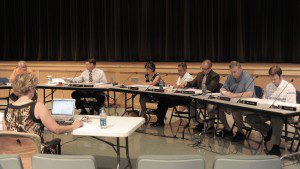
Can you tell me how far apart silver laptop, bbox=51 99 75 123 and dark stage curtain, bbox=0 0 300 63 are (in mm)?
4890

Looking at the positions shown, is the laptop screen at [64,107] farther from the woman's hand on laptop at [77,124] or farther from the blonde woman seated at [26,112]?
the blonde woman seated at [26,112]

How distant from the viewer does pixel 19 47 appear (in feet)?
35.5

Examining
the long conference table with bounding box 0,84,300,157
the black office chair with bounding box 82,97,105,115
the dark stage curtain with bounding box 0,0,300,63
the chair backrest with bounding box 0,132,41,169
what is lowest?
the black office chair with bounding box 82,97,105,115

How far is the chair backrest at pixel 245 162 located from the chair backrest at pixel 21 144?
4.90ft

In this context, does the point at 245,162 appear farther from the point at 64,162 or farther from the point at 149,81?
the point at 149,81

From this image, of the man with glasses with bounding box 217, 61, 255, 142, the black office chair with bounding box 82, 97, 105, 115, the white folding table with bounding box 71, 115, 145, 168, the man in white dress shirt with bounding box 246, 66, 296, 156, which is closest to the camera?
the white folding table with bounding box 71, 115, 145, 168

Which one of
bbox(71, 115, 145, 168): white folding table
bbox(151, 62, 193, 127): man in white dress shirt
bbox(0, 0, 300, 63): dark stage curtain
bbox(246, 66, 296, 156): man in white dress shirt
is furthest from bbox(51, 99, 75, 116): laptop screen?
bbox(0, 0, 300, 63): dark stage curtain

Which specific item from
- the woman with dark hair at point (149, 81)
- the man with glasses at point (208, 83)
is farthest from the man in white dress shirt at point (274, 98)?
the woman with dark hair at point (149, 81)

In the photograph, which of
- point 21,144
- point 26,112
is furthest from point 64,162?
point 26,112

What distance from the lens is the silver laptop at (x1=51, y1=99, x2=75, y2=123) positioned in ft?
14.1

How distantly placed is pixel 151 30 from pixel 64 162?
285 inches

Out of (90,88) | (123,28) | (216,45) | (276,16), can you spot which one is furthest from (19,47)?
(276,16)

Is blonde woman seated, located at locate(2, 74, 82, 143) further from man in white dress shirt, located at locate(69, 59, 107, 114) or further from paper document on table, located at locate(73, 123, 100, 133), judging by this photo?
man in white dress shirt, located at locate(69, 59, 107, 114)

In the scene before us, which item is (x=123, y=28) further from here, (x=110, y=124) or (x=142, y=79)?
(x=110, y=124)
